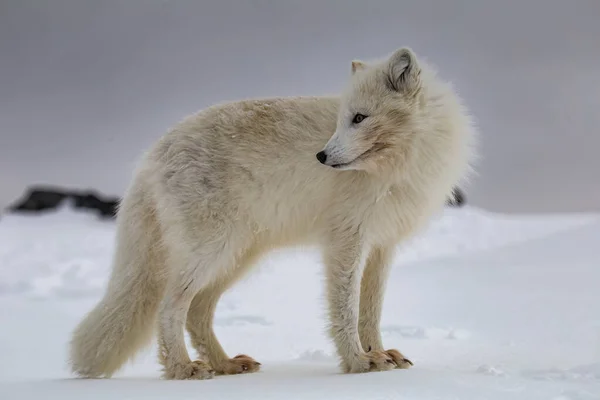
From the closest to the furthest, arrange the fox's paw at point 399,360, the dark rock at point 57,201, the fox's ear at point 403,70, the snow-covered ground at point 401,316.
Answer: the snow-covered ground at point 401,316 < the fox's ear at point 403,70 < the fox's paw at point 399,360 < the dark rock at point 57,201

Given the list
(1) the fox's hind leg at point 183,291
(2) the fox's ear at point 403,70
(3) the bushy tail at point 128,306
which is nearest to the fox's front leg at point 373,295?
(1) the fox's hind leg at point 183,291

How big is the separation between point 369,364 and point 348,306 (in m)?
0.38

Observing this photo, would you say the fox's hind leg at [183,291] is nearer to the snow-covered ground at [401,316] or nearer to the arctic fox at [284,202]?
the arctic fox at [284,202]

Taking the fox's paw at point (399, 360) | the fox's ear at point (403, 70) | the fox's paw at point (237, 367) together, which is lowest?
the fox's paw at point (237, 367)

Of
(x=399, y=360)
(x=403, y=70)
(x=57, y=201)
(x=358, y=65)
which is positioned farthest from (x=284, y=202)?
(x=57, y=201)

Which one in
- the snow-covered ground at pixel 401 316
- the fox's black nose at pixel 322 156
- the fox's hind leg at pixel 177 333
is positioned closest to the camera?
the snow-covered ground at pixel 401 316

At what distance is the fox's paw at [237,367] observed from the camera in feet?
15.9

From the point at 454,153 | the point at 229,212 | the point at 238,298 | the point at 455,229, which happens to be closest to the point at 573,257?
the point at 455,229

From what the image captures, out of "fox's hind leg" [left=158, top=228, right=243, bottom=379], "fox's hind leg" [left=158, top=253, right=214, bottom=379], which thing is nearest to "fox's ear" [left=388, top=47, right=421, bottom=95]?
"fox's hind leg" [left=158, top=228, right=243, bottom=379]

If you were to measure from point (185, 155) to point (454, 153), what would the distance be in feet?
5.86

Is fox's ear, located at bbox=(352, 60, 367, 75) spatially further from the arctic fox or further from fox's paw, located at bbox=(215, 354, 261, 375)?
fox's paw, located at bbox=(215, 354, 261, 375)

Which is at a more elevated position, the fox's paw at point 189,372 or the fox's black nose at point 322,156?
the fox's black nose at point 322,156

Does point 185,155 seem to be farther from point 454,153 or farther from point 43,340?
point 43,340

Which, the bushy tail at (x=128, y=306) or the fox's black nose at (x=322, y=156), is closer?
the fox's black nose at (x=322, y=156)
